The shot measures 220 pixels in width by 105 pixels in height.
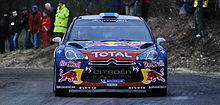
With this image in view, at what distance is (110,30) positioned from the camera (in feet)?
47.1

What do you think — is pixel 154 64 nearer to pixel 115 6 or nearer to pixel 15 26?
pixel 115 6

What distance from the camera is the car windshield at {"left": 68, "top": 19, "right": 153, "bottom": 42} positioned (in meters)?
14.1

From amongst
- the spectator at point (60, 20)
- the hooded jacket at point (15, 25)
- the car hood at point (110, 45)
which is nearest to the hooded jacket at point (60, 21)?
the spectator at point (60, 20)

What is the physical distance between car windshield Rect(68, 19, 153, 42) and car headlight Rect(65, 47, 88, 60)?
0.89m

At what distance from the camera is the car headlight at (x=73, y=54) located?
1297cm

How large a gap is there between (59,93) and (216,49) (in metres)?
13.7

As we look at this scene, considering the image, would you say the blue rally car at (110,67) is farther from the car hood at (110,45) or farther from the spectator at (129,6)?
the spectator at (129,6)

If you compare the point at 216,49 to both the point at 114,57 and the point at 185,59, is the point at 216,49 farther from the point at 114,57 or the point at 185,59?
the point at 114,57

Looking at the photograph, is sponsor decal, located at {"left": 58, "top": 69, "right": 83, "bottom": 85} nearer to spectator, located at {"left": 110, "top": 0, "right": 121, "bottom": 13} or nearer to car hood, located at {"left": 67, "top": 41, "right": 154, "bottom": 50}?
car hood, located at {"left": 67, "top": 41, "right": 154, "bottom": 50}

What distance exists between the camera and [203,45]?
1059 inches

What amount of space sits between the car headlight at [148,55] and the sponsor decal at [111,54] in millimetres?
89

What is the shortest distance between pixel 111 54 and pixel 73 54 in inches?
26.9

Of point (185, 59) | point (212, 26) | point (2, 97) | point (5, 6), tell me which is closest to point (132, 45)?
point (2, 97)

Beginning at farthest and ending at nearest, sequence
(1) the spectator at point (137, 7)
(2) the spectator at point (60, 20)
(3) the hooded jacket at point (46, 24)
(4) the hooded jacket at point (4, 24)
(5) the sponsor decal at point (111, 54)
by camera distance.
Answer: (4) the hooded jacket at point (4, 24), (3) the hooded jacket at point (46, 24), (1) the spectator at point (137, 7), (2) the spectator at point (60, 20), (5) the sponsor decal at point (111, 54)
